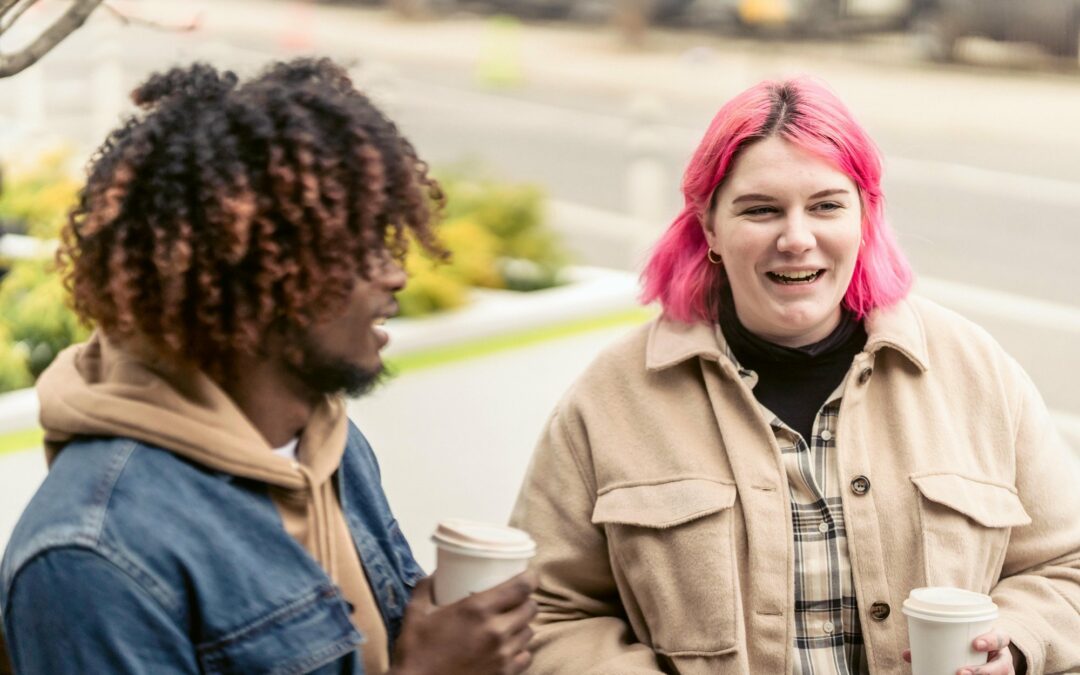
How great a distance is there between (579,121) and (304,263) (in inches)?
A: 569

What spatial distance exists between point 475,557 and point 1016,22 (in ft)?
55.6

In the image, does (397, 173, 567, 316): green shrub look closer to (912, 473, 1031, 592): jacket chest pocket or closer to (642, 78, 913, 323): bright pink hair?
(642, 78, 913, 323): bright pink hair

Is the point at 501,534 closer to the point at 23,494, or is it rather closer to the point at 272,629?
the point at 272,629

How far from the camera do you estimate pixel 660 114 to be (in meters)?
15.6

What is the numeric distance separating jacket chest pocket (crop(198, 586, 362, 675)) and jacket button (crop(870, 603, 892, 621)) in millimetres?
1010

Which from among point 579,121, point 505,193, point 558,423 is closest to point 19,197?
point 505,193

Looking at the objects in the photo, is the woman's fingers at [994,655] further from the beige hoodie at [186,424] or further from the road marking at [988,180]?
the road marking at [988,180]

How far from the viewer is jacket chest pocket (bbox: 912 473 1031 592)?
8.78ft

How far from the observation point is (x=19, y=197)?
575 cm

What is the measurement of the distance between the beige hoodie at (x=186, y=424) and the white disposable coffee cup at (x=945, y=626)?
2.83 feet

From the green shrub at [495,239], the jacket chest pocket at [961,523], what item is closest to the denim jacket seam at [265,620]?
the jacket chest pocket at [961,523]

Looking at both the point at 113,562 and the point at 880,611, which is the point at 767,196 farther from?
the point at 113,562

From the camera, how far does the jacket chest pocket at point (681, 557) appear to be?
8.78 ft

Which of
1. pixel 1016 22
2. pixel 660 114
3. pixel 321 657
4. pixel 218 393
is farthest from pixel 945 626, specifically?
pixel 1016 22
